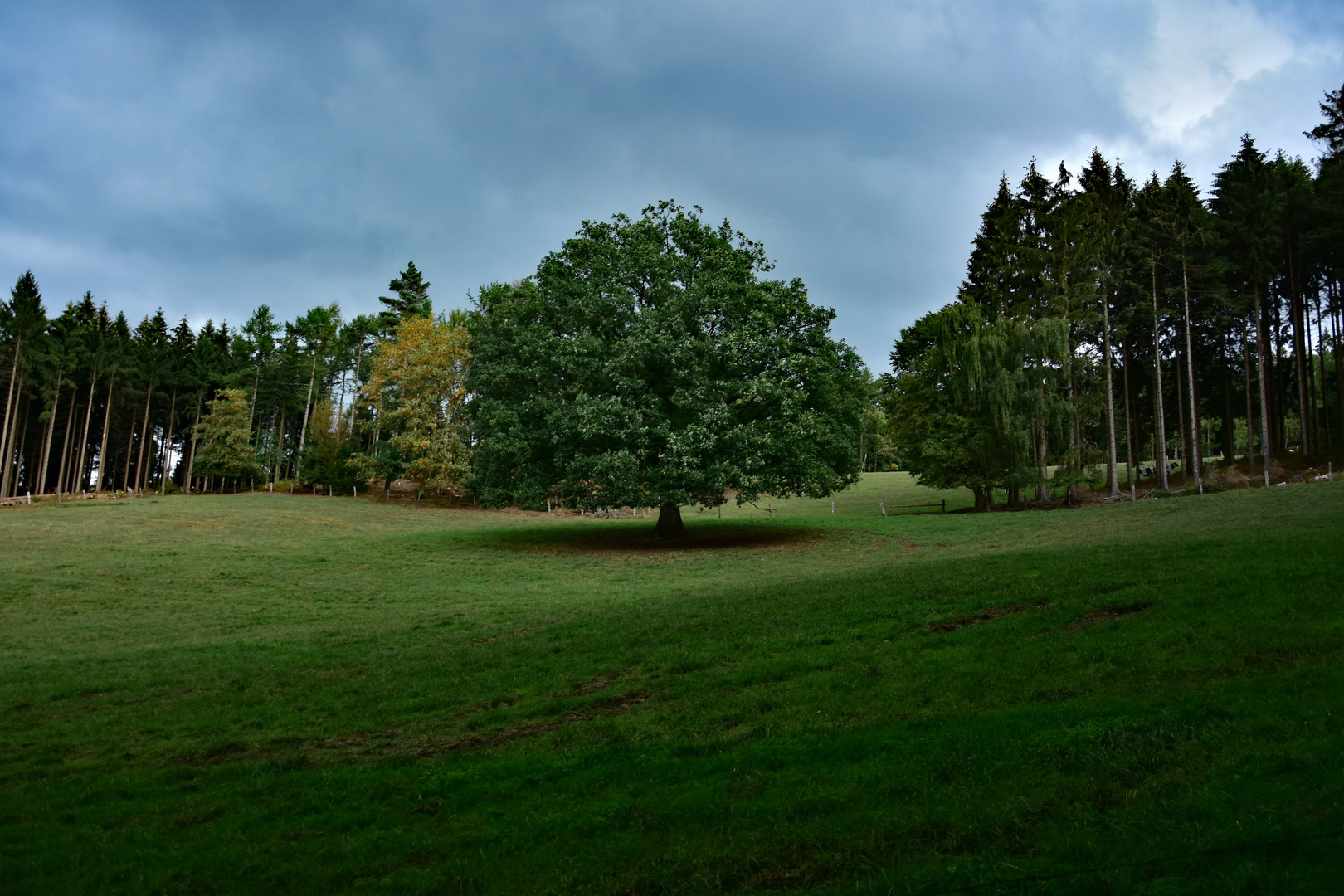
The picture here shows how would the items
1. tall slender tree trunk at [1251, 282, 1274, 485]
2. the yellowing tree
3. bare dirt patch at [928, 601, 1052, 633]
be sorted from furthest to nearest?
1. the yellowing tree
2. tall slender tree trunk at [1251, 282, 1274, 485]
3. bare dirt patch at [928, 601, 1052, 633]

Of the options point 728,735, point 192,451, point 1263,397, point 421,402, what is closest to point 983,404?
point 1263,397

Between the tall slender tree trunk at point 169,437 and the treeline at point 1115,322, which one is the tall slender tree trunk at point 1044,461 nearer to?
the treeline at point 1115,322

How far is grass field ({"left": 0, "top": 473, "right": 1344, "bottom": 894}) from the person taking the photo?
527 cm

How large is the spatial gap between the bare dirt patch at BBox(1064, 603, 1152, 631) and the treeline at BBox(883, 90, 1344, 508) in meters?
31.2

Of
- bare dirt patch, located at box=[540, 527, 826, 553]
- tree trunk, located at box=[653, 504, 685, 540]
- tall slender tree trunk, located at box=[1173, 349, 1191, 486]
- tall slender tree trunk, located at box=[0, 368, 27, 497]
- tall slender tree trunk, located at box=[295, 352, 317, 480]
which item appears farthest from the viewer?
tall slender tree trunk, located at box=[295, 352, 317, 480]

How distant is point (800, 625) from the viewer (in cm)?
1356

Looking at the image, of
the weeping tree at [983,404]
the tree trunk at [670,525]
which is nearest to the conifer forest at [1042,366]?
the weeping tree at [983,404]

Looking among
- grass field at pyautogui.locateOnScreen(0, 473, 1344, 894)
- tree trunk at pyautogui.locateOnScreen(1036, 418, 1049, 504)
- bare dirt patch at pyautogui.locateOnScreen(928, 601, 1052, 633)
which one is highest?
tree trunk at pyautogui.locateOnScreen(1036, 418, 1049, 504)

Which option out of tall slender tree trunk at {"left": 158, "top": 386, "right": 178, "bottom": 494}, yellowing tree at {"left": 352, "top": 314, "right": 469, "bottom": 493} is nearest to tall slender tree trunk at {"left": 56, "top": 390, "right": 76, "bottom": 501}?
tall slender tree trunk at {"left": 158, "top": 386, "right": 178, "bottom": 494}

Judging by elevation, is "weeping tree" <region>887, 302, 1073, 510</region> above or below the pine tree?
below

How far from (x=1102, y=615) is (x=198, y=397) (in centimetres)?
8519

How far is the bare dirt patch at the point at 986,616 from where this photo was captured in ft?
40.5

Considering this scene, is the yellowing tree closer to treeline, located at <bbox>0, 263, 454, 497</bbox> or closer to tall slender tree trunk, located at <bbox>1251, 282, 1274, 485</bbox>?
treeline, located at <bbox>0, 263, 454, 497</bbox>

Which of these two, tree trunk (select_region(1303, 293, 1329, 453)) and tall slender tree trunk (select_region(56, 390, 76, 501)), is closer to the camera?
tree trunk (select_region(1303, 293, 1329, 453))
